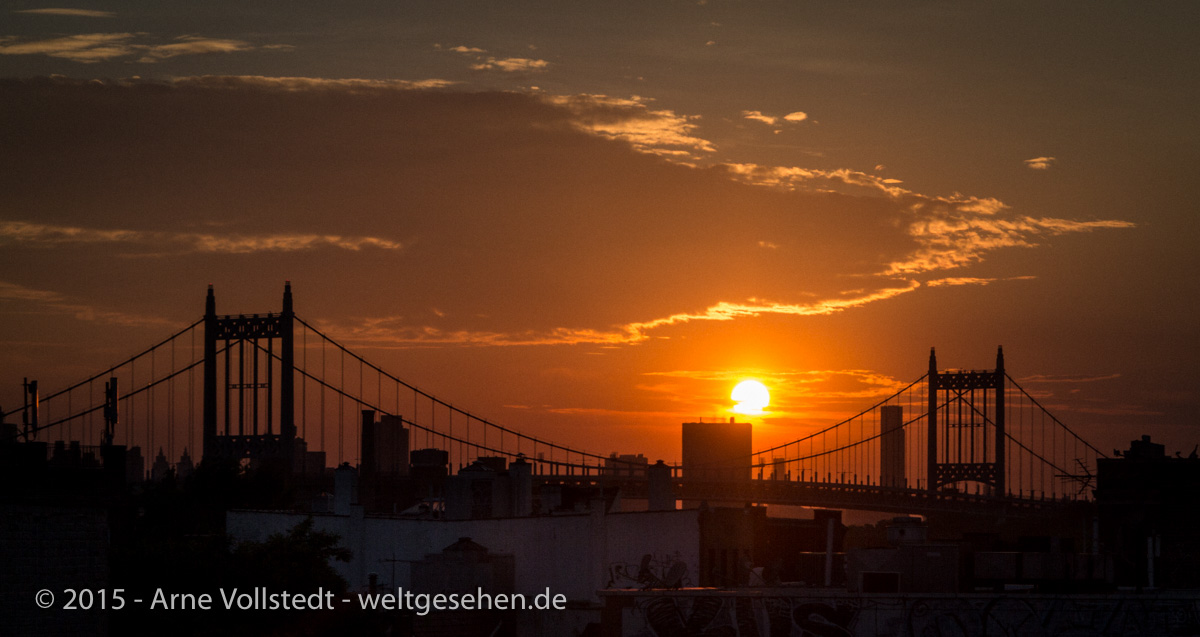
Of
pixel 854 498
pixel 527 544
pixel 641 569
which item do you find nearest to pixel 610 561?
pixel 527 544

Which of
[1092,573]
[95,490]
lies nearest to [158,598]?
[95,490]

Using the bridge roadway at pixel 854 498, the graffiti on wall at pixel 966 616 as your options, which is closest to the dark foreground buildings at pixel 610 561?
the graffiti on wall at pixel 966 616

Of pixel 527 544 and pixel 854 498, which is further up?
pixel 527 544

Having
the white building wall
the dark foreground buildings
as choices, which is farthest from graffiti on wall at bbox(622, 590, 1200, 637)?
the white building wall

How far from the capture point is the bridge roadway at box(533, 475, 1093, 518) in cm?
11012

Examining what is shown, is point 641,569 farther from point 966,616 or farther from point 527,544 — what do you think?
point 966,616

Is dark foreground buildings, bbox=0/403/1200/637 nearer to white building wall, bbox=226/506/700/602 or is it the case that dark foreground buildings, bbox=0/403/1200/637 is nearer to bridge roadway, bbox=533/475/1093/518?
white building wall, bbox=226/506/700/602

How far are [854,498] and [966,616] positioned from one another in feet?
274

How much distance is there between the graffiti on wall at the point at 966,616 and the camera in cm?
3102

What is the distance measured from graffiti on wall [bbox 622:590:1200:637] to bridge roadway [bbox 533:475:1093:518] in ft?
247

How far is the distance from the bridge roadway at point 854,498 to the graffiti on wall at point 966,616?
7544cm

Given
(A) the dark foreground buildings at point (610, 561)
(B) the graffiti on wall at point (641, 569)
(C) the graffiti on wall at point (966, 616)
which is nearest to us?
(A) the dark foreground buildings at point (610, 561)

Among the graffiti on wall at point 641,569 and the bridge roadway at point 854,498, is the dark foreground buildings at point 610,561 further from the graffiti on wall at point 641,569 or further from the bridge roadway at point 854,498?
the bridge roadway at point 854,498

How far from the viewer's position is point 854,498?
113562mm
